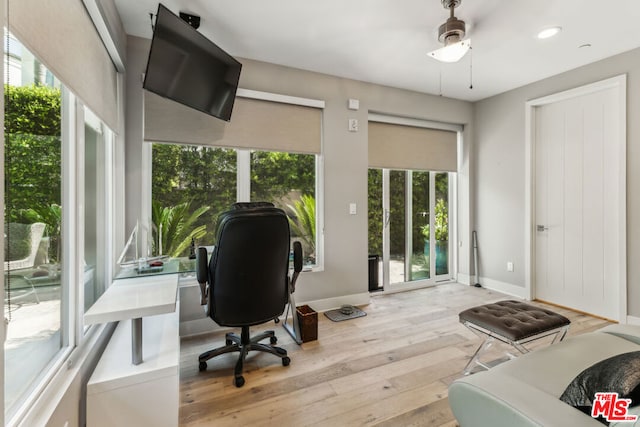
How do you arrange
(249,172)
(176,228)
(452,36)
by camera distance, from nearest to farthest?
(452,36)
(176,228)
(249,172)

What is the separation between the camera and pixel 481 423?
39.1 inches

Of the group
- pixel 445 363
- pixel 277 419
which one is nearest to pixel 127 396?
pixel 277 419

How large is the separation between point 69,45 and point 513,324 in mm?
→ 2763

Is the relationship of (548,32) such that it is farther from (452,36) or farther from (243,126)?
(243,126)

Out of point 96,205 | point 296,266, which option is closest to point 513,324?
point 296,266

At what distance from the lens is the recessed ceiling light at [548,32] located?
2.48m

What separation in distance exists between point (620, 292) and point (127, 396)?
13.6ft

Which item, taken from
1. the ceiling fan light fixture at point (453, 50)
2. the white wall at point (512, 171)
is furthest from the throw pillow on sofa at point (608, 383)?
the white wall at point (512, 171)

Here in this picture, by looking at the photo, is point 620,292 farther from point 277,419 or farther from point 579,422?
point 277,419

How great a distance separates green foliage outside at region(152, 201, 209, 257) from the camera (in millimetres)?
2643

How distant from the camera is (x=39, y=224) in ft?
4.15

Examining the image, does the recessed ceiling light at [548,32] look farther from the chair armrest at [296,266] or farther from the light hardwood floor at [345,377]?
the chair armrest at [296,266]

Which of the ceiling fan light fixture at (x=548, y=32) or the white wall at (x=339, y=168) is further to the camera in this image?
the white wall at (x=339, y=168)

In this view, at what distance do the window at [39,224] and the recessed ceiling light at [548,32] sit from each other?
3.42 metres
